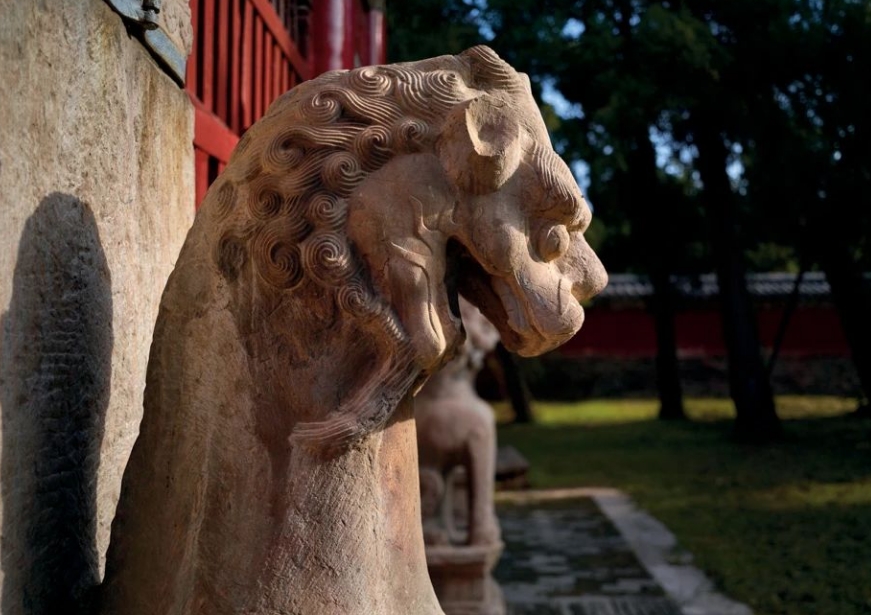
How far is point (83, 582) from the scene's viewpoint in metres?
1.44

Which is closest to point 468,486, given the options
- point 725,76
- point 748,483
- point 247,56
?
point 247,56

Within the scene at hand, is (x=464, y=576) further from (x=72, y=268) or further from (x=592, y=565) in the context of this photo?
(x=72, y=268)

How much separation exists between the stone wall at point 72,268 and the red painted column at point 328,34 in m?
2.39

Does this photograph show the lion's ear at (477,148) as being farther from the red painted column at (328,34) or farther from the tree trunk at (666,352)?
the tree trunk at (666,352)

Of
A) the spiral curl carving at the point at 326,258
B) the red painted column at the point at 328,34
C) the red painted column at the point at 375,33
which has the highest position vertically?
the red painted column at the point at 375,33

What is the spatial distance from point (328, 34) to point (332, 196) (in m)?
3.06

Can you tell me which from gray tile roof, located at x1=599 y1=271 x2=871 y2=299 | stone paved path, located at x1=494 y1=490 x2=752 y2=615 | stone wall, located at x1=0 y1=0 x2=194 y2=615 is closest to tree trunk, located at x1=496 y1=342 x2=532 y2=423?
gray tile roof, located at x1=599 y1=271 x2=871 y2=299

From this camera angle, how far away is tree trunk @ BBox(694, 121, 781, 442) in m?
12.0

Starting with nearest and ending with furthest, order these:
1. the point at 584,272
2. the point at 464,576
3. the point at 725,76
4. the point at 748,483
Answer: the point at 584,272 → the point at 464,576 → the point at 748,483 → the point at 725,76

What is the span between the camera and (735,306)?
11.9 meters

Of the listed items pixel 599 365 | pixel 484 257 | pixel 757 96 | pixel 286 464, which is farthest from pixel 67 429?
pixel 599 365

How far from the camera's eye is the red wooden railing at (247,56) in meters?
2.50

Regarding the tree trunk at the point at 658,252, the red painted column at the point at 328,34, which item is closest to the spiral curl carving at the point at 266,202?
the red painted column at the point at 328,34

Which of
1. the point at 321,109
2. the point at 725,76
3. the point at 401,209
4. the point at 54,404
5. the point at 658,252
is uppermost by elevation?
the point at 725,76
